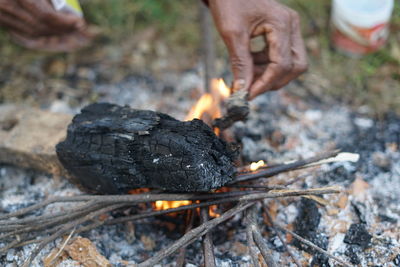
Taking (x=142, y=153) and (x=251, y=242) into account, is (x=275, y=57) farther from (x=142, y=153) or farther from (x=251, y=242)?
(x=251, y=242)

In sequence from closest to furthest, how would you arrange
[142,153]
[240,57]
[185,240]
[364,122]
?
[185,240]
[142,153]
[240,57]
[364,122]

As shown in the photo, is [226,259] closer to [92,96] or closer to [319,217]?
[319,217]

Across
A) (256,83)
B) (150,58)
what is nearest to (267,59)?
(256,83)

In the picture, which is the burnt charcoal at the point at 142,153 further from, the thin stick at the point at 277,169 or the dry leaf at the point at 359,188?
the dry leaf at the point at 359,188

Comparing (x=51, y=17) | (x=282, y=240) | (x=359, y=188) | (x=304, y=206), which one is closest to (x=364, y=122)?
(x=359, y=188)

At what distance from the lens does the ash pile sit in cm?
212

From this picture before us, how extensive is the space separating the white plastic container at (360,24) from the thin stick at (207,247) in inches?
85.9

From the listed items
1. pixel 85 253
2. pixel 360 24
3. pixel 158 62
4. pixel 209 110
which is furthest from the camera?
pixel 158 62

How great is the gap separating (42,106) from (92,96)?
1.28ft

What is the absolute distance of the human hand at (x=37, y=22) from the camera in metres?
2.55

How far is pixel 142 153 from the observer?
1.96m

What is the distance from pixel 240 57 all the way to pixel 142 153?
76 cm

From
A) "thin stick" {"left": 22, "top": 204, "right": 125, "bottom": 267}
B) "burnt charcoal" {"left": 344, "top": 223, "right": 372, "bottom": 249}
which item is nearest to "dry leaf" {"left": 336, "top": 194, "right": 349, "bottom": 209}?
"burnt charcoal" {"left": 344, "top": 223, "right": 372, "bottom": 249}

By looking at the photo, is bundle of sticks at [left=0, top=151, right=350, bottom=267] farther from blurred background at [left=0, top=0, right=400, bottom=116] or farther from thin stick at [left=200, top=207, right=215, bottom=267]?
blurred background at [left=0, top=0, right=400, bottom=116]
